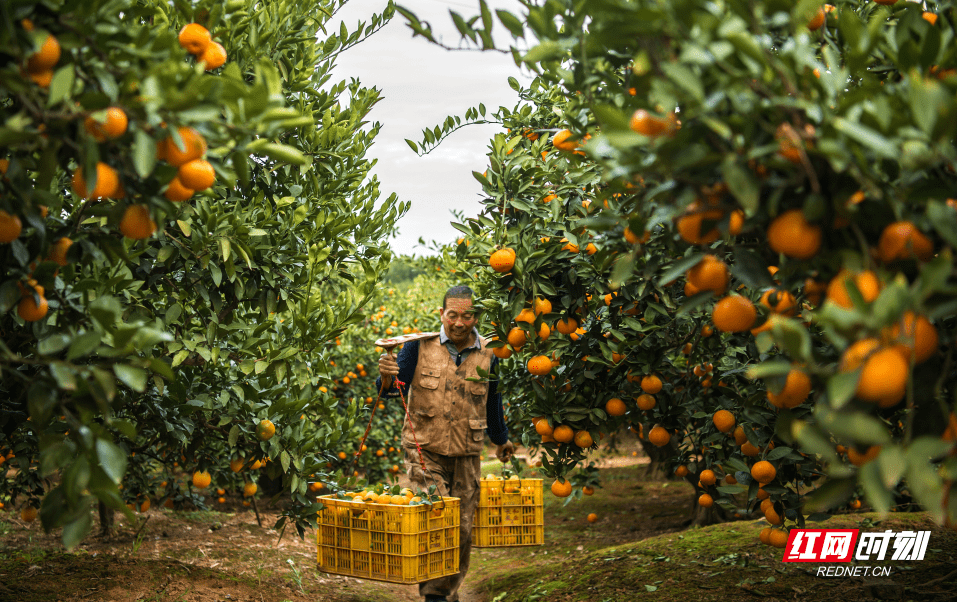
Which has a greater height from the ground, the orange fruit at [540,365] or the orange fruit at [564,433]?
the orange fruit at [540,365]

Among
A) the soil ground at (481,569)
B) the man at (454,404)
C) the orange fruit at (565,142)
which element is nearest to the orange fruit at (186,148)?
the orange fruit at (565,142)

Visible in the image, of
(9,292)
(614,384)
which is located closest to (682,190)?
(9,292)

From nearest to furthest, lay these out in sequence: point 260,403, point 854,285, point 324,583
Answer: point 854,285 → point 260,403 → point 324,583

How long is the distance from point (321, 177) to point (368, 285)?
84 cm

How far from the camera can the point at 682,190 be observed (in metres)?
1.39

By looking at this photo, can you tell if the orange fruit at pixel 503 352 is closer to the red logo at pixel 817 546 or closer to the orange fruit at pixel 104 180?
the orange fruit at pixel 104 180

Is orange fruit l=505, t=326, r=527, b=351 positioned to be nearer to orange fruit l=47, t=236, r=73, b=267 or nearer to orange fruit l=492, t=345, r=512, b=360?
orange fruit l=492, t=345, r=512, b=360

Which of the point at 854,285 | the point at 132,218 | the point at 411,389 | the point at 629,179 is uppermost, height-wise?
the point at 629,179

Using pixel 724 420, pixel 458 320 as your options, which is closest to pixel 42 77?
pixel 724 420

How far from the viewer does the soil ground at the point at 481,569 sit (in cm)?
349

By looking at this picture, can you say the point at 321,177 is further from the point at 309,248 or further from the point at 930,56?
the point at 930,56

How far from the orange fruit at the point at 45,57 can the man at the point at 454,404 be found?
3.07 meters

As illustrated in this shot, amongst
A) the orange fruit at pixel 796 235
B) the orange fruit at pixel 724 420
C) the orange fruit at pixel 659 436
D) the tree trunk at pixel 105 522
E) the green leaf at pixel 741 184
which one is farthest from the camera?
the tree trunk at pixel 105 522

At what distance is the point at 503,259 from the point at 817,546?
2573 mm
